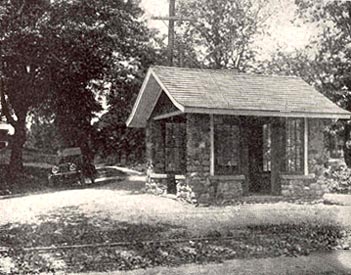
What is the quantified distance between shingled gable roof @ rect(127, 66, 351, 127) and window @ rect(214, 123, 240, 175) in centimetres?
105

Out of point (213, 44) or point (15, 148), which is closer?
point (15, 148)

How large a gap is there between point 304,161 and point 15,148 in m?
16.2

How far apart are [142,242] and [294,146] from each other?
859 centimetres

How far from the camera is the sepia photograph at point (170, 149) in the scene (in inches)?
368

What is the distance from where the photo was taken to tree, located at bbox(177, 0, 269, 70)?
1542 inches

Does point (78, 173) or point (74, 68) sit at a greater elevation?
point (74, 68)

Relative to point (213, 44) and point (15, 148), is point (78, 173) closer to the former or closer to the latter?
point (15, 148)

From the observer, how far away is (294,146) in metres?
17.0

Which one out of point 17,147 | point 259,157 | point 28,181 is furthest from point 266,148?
point 17,147

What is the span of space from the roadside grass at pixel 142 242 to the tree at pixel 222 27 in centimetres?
2796

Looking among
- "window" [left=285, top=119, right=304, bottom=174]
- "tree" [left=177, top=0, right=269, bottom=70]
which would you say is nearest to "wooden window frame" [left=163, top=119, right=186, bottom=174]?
"window" [left=285, top=119, right=304, bottom=174]

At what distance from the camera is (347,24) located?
995 inches

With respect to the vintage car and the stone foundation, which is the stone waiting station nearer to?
the stone foundation

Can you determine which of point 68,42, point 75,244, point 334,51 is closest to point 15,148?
point 68,42
